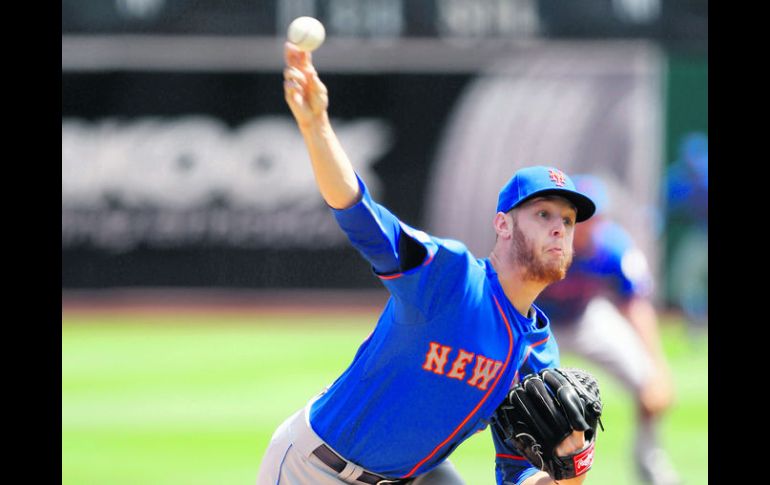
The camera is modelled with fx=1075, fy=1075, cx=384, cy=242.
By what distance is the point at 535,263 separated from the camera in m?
3.74

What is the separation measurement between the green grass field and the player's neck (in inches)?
137

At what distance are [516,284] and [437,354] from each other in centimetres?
43

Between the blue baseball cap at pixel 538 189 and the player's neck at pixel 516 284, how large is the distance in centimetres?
21

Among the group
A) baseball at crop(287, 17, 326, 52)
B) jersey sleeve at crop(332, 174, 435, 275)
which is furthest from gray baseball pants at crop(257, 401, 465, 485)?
baseball at crop(287, 17, 326, 52)

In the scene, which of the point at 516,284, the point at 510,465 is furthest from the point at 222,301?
the point at 516,284

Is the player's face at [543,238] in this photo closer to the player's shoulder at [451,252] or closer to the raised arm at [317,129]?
the player's shoulder at [451,252]

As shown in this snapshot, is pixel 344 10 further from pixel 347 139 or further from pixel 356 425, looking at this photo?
pixel 356 425

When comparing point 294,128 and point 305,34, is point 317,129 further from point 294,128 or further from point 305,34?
point 294,128

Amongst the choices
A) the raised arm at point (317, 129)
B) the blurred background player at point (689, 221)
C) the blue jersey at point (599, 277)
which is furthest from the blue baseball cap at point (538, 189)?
the blurred background player at point (689, 221)

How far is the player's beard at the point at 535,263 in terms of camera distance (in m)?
3.73

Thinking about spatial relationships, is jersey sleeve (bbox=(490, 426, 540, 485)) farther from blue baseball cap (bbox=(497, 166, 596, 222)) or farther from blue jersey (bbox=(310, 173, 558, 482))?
blue baseball cap (bbox=(497, 166, 596, 222))
